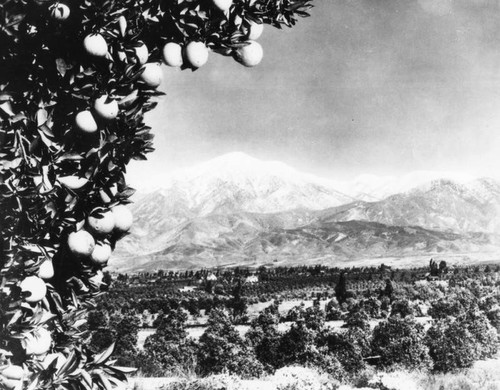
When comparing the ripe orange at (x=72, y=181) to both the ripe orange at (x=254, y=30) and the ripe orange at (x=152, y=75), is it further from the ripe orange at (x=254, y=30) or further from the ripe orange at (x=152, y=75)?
the ripe orange at (x=254, y=30)

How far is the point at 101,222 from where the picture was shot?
201 cm

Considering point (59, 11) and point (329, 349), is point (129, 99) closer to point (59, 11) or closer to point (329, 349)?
point (59, 11)

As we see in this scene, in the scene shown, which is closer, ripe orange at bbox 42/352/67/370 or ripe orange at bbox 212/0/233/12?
ripe orange at bbox 42/352/67/370

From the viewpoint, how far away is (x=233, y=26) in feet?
7.81

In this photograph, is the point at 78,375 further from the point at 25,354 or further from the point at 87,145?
the point at 87,145

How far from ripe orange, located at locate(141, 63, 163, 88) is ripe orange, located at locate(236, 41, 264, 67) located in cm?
52

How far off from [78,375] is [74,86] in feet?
4.16

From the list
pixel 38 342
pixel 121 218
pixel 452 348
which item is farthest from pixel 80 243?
pixel 452 348

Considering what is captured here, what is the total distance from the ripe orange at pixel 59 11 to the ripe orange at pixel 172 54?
0.50 m

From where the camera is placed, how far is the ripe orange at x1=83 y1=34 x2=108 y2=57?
1.82 metres

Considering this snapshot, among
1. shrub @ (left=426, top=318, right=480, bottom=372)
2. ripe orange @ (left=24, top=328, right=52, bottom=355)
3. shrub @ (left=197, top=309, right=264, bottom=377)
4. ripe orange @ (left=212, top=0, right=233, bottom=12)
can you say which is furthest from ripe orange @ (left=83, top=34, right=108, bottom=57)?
shrub @ (left=426, top=318, right=480, bottom=372)

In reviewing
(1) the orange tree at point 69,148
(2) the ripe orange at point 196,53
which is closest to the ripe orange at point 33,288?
(1) the orange tree at point 69,148

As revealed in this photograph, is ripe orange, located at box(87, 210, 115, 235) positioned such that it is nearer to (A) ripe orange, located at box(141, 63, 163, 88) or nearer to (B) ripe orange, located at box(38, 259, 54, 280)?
(B) ripe orange, located at box(38, 259, 54, 280)

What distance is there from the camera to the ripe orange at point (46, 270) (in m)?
1.90
